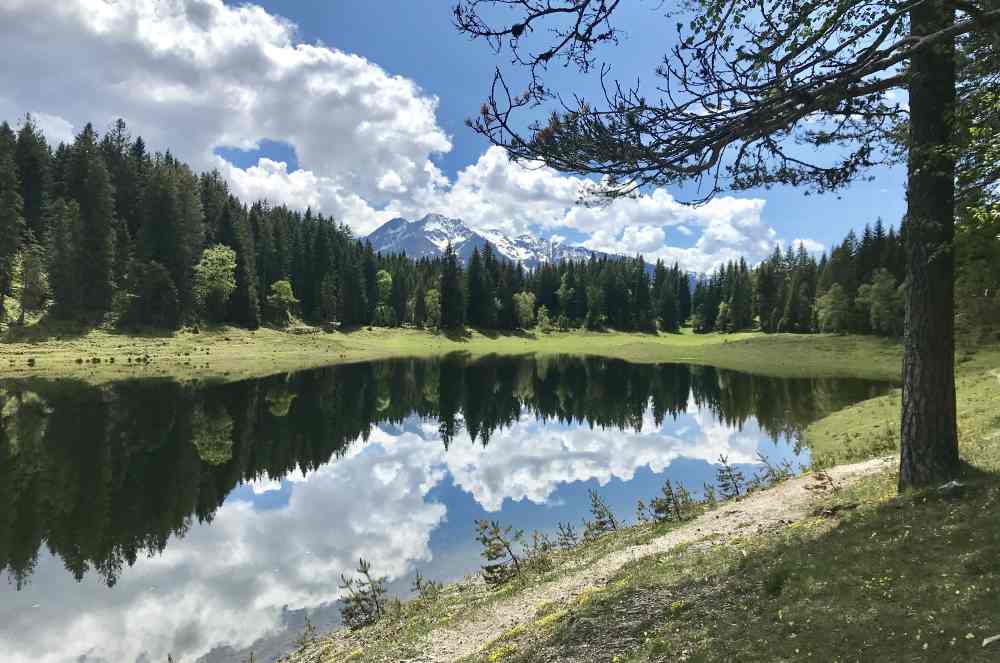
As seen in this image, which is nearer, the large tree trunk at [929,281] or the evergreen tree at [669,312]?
the large tree trunk at [929,281]

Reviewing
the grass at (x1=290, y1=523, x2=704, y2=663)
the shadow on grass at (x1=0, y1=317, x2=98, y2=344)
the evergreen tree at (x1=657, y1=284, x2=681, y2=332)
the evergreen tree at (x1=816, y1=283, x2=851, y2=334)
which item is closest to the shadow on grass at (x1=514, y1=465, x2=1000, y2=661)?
the grass at (x1=290, y1=523, x2=704, y2=663)

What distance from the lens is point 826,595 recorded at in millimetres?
6809

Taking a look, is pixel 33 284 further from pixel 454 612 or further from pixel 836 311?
pixel 836 311

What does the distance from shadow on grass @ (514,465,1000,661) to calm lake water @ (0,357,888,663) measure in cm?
797

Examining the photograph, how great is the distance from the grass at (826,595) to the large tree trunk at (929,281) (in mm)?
722

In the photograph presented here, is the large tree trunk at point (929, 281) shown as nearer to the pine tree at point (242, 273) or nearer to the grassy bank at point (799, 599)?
the grassy bank at point (799, 599)

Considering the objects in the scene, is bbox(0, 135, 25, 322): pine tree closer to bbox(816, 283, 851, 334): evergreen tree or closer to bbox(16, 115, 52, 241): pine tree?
bbox(16, 115, 52, 241): pine tree

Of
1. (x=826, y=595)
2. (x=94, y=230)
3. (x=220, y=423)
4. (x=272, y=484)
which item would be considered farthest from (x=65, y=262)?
(x=826, y=595)

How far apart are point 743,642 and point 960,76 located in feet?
37.1

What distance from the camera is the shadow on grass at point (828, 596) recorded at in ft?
18.4

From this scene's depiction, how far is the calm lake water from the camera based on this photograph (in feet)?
42.3

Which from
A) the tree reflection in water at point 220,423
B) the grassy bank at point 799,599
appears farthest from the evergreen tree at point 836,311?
the grassy bank at point 799,599

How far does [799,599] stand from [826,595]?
33 cm

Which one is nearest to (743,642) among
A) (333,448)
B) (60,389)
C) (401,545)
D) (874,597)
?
(874,597)
